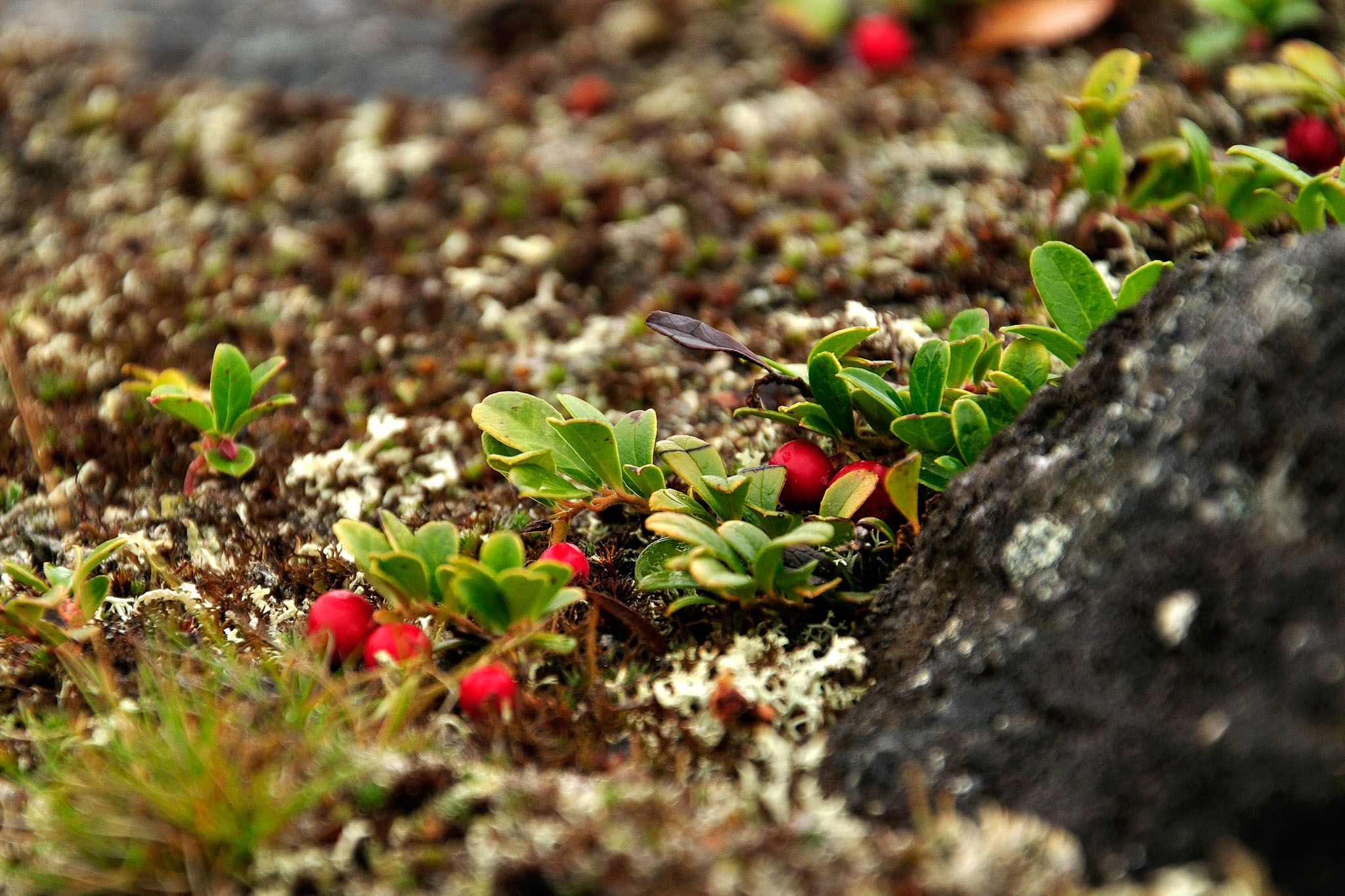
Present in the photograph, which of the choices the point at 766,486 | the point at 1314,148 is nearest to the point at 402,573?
the point at 766,486

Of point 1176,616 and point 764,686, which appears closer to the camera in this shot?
point 1176,616

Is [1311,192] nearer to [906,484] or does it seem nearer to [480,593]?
[906,484]

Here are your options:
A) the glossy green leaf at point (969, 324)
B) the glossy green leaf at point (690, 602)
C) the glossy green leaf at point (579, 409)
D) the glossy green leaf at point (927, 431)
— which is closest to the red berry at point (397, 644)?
the glossy green leaf at point (690, 602)

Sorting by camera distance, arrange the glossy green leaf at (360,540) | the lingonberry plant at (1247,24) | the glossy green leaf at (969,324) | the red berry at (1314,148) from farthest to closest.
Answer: the lingonberry plant at (1247,24)
the red berry at (1314,148)
the glossy green leaf at (969,324)
the glossy green leaf at (360,540)

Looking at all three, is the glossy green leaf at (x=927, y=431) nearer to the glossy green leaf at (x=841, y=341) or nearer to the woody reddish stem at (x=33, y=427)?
the glossy green leaf at (x=841, y=341)

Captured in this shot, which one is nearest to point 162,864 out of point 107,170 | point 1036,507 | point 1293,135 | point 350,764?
point 350,764

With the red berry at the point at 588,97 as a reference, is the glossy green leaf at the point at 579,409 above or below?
above
